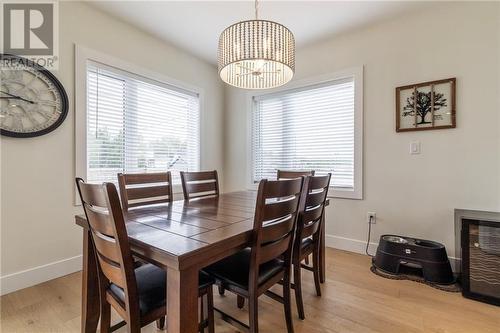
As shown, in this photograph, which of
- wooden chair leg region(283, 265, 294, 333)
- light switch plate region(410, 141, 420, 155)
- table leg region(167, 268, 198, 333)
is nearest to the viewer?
table leg region(167, 268, 198, 333)

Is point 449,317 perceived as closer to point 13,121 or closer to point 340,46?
point 340,46

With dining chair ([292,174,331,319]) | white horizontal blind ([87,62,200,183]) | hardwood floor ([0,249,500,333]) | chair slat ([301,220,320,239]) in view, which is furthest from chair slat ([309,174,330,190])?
white horizontal blind ([87,62,200,183])

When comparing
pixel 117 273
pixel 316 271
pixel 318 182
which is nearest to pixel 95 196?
pixel 117 273

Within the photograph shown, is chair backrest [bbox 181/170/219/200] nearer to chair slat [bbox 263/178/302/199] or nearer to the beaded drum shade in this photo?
the beaded drum shade

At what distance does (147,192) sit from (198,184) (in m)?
0.49

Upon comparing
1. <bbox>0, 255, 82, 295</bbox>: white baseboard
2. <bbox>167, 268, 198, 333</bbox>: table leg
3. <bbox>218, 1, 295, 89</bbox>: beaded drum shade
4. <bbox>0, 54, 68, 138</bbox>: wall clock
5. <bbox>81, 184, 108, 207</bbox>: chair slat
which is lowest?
<bbox>0, 255, 82, 295</bbox>: white baseboard

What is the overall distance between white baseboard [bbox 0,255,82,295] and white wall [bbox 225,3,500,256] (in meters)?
2.71

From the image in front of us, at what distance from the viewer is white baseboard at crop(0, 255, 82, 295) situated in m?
1.88

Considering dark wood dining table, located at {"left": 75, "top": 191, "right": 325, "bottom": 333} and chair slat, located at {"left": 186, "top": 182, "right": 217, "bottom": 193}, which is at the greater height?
chair slat, located at {"left": 186, "top": 182, "right": 217, "bottom": 193}

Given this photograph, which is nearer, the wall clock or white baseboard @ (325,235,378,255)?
the wall clock

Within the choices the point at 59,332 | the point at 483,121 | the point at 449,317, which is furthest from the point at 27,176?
the point at 483,121

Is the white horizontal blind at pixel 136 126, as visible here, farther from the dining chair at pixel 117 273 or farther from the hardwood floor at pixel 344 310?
the dining chair at pixel 117 273

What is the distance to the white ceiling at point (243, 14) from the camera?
2314 mm

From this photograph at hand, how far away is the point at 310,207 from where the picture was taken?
1.59m
